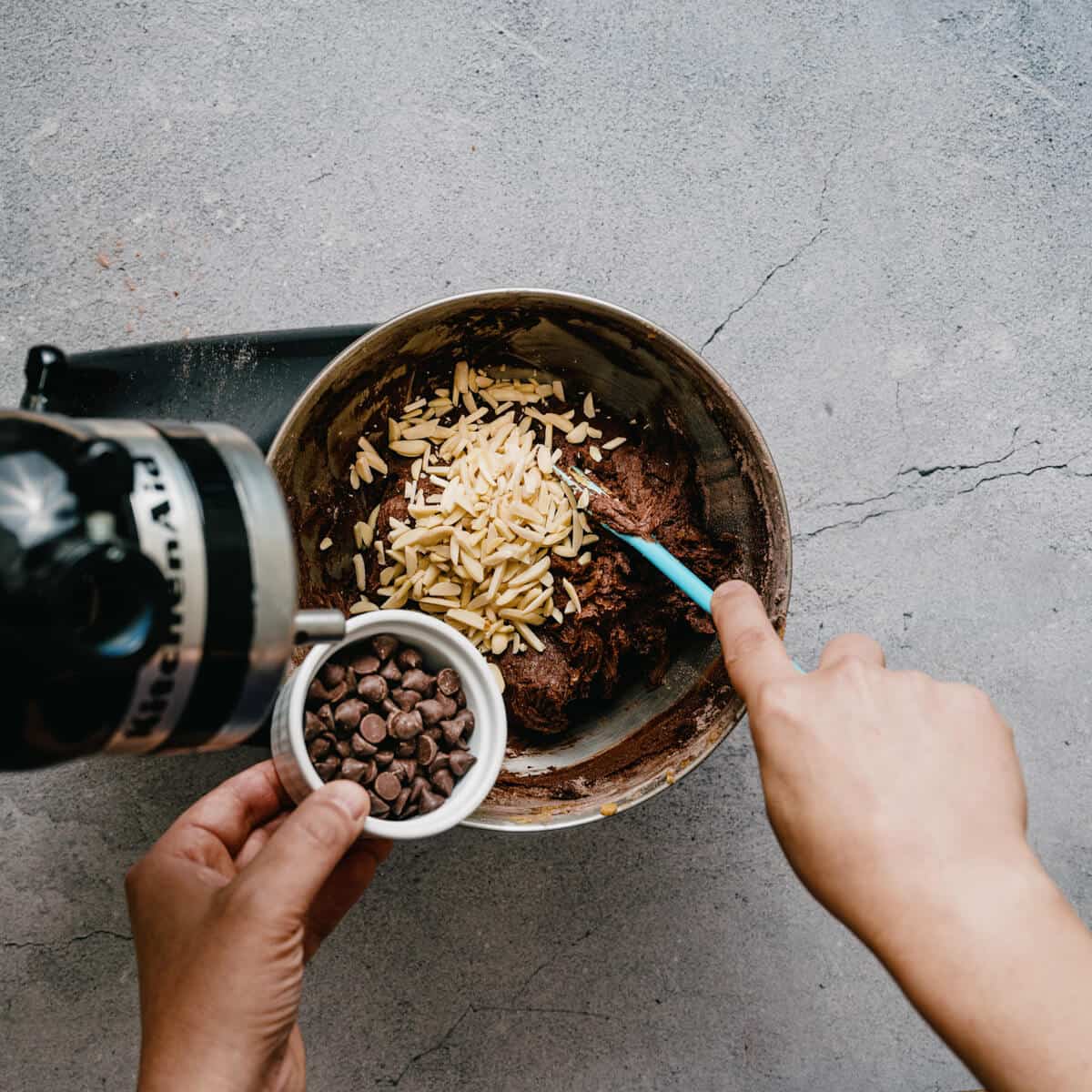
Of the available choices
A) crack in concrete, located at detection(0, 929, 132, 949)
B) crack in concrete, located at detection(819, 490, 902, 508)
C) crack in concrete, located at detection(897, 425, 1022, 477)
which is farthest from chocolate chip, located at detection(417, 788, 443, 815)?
crack in concrete, located at detection(897, 425, 1022, 477)

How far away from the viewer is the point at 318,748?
83 cm

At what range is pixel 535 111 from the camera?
123cm

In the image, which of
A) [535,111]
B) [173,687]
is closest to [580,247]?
[535,111]

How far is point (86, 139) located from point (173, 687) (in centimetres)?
96

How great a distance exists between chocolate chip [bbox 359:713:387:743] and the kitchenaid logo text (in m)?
0.28

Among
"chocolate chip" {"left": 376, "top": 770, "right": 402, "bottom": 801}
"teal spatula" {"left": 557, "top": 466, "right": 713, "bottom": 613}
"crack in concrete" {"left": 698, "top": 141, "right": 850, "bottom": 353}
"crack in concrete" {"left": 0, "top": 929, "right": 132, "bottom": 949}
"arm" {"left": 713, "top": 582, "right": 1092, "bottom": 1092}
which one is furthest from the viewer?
"crack in concrete" {"left": 698, "top": 141, "right": 850, "bottom": 353}

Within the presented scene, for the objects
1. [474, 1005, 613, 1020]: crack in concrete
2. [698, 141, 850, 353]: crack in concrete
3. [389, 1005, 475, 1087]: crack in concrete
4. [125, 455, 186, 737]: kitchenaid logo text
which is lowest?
[389, 1005, 475, 1087]: crack in concrete

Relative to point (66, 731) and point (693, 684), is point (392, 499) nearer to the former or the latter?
point (693, 684)

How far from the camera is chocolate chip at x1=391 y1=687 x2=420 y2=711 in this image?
0.86m

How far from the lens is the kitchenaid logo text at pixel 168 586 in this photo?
0.55 m

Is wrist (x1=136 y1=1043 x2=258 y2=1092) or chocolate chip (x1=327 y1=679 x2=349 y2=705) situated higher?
chocolate chip (x1=327 y1=679 x2=349 y2=705)

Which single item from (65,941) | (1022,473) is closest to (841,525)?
(1022,473)

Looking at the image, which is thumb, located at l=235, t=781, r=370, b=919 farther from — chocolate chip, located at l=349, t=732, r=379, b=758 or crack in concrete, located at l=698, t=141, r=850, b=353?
crack in concrete, located at l=698, t=141, r=850, b=353

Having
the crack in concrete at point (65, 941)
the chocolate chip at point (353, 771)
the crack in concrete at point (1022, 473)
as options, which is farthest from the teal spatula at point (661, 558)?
the crack in concrete at point (65, 941)
